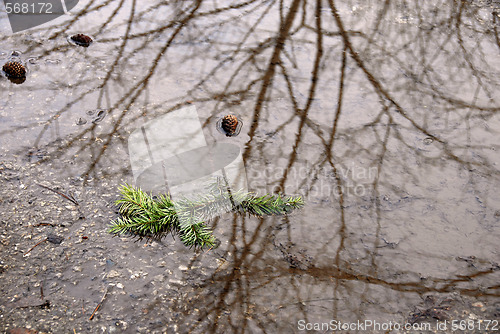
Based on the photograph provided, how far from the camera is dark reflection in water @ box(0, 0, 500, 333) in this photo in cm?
263

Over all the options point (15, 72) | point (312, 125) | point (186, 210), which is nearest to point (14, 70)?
point (15, 72)

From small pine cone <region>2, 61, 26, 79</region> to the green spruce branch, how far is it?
5.67 ft

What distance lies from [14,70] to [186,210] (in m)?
2.26

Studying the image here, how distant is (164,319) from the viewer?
2.38 meters

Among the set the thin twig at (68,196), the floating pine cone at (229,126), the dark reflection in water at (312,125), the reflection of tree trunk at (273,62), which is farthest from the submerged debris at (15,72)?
the reflection of tree trunk at (273,62)

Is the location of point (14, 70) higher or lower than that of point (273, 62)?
lower

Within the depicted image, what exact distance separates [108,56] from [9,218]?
6.46 ft

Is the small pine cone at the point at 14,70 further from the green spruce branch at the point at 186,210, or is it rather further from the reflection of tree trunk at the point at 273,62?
the reflection of tree trunk at the point at 273,62

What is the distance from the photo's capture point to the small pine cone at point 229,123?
342 centimetres

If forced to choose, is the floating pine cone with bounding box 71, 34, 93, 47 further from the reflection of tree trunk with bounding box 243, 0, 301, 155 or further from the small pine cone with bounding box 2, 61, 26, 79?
the reflection of tree trunk with bounding box 243, 0, 301, 155

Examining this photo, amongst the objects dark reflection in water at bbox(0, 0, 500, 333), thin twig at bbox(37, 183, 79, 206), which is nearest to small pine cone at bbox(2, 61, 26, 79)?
dark reflection in water at bbox(0, 0, 500, 333)

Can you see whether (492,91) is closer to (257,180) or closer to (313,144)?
(313,144)

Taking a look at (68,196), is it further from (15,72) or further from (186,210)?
(15,72)

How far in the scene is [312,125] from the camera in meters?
3.62
